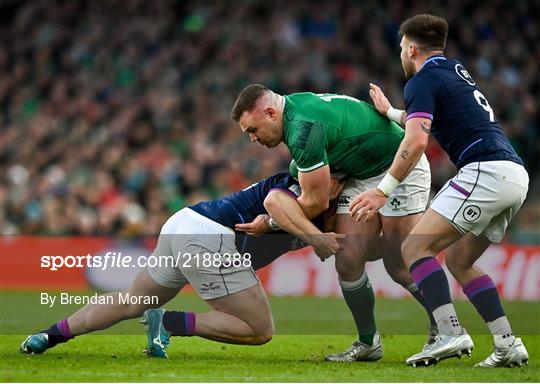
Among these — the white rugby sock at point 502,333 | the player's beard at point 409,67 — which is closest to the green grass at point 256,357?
the white rugby sock at point 502,333

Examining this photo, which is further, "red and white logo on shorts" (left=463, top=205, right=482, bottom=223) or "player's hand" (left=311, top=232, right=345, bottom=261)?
"player's hand" (left=311, top=232, right=345, bottom=261)

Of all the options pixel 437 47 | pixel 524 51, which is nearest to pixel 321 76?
pixel 524 51

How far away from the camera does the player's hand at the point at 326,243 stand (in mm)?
7531

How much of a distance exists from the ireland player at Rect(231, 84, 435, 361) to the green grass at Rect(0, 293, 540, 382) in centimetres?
53

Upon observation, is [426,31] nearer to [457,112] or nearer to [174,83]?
[457,112]

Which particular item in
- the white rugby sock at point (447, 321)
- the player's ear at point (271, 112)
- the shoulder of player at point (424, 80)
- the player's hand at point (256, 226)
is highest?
the shoulder of player at point (424, 80)

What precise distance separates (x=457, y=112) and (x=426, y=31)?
0.60m

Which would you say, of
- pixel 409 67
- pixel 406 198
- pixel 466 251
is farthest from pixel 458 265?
pixel 409 67

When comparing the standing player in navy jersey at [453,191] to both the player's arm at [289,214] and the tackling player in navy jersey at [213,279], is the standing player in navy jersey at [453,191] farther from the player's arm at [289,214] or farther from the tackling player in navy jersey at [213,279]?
the tackling player in navy jersey at [213,279]

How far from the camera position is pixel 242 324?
297 inches

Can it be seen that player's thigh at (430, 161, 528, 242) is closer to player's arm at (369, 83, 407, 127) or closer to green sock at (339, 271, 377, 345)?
player's arm at (369, 83, 407, 127)

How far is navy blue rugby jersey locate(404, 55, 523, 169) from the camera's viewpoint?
7.20 m

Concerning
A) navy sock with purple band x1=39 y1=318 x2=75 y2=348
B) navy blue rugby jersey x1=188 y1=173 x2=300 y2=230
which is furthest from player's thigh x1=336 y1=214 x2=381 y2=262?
navy sock with purple band x1=39 y1=318 x2=75 y2=348

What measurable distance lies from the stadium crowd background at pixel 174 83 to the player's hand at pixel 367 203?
8.64 metres
